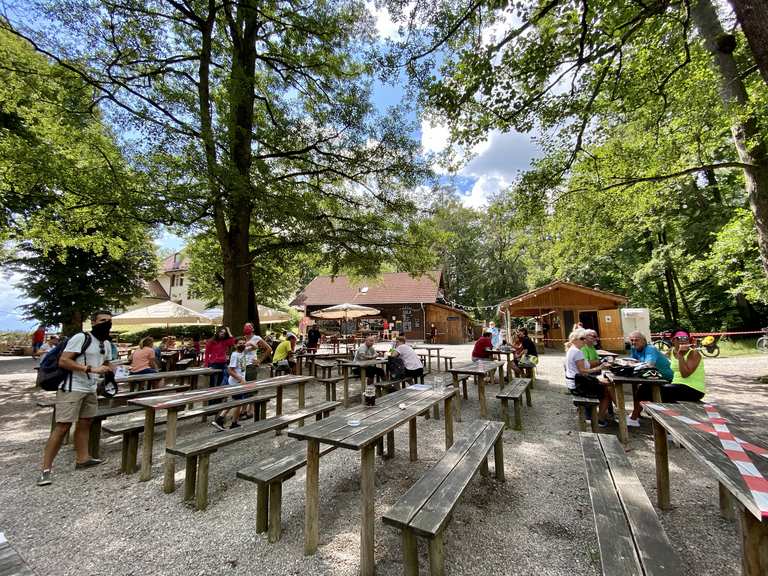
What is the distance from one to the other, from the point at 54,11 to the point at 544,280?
104 feet

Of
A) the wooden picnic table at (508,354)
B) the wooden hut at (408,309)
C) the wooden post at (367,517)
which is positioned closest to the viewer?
the wooden post at (367,517)

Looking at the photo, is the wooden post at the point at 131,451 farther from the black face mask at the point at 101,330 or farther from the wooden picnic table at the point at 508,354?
the wooden picnic table at the point at 508,354

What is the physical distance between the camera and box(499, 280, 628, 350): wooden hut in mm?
16875

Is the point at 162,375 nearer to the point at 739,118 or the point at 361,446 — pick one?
the point at 361,446

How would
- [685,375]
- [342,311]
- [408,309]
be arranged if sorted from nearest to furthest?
[685,375], [342,311], [408,309]

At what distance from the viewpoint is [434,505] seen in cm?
195

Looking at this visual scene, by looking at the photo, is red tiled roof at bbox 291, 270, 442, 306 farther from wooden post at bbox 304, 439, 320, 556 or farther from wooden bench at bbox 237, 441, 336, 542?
wooden post at bbox 304, 439, 320, 556

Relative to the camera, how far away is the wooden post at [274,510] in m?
2.43

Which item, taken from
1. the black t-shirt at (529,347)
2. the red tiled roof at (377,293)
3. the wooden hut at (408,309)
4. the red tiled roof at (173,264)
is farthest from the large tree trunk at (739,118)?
the red tiled roof at (173,264)

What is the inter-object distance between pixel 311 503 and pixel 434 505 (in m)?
0.97

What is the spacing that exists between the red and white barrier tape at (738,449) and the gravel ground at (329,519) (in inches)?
18.3

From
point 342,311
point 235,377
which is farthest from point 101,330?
point 342,311

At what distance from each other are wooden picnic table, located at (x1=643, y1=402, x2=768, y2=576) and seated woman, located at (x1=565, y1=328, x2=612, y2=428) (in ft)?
5.81

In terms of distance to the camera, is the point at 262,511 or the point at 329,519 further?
the point at 329,519
